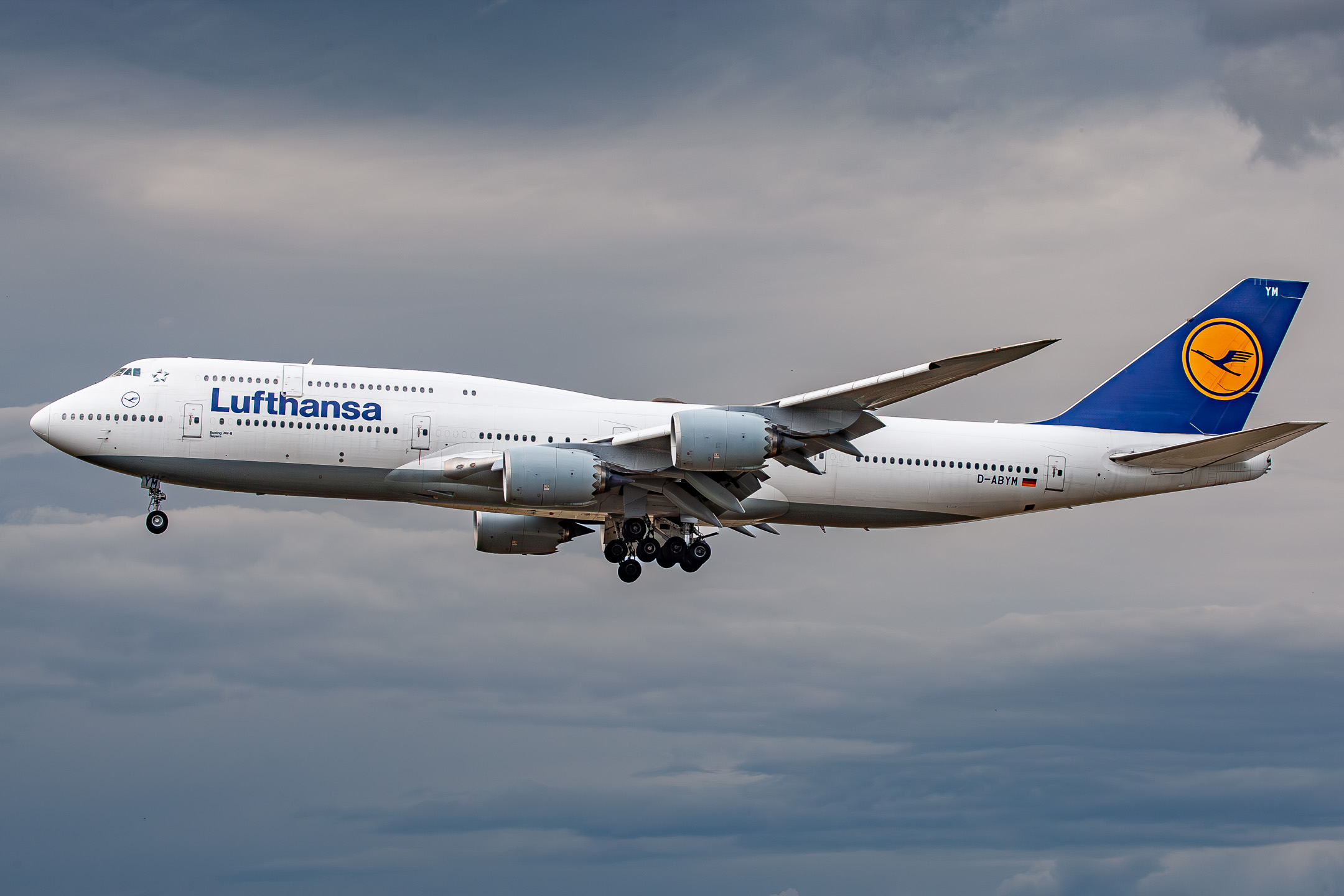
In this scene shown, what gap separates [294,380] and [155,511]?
18.1ft

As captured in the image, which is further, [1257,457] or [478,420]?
[1257,457]

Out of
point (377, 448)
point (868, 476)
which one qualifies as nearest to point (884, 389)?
point (868, 476)

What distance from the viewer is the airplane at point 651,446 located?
35688 millimetres

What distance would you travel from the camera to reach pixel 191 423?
3672cm

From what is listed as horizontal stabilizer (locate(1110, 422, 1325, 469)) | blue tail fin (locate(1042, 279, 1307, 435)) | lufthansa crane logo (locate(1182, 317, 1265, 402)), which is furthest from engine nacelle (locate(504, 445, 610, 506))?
lufthansa crane logo (locate(1182, 317, 1265, 402))

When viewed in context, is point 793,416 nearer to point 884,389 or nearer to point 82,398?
Answer: point 884,389

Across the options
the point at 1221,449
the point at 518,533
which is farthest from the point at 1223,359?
the point at 518,533

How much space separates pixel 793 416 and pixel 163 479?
57.6 feet

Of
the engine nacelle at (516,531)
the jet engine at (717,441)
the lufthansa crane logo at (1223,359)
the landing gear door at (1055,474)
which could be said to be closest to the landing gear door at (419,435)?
the engine nacelle at (516,531)

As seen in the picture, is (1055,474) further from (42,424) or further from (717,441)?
(42,424)

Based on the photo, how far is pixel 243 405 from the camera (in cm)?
3697

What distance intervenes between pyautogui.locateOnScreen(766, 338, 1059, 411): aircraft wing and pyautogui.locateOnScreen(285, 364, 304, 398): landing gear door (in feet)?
43.2

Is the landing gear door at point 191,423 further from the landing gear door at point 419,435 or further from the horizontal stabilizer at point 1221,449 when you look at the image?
the horizontal stabilizer at point 1221,449

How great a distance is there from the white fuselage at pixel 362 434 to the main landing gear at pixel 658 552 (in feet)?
5.57
